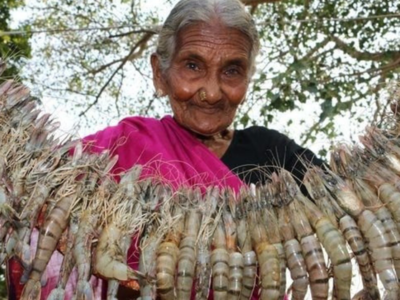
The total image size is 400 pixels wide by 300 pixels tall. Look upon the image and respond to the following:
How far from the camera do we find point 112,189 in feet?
5.74

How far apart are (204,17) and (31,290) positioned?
1040 mm

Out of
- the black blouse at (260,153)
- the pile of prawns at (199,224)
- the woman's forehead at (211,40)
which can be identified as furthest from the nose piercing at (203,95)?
the pile of prawns at (199,224)

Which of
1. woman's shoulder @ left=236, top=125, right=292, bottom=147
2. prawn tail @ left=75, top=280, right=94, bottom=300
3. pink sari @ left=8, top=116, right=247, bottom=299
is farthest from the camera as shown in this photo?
woman's shoulder @ left=236, top=125, right=292, bottom=147

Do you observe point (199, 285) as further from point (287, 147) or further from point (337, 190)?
point (287, 147)

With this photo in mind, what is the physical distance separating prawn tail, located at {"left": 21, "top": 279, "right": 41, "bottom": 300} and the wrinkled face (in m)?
0.86

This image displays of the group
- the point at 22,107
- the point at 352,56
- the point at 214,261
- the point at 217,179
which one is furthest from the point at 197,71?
the point at 352,56

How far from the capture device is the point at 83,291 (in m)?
1.56

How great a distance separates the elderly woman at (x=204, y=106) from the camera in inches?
86.3

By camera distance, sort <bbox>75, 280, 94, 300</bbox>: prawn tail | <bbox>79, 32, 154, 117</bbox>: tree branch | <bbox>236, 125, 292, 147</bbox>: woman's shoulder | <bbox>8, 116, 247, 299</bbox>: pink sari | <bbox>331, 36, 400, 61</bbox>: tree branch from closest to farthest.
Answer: <bbox>75, 280, 94, 300</bbox>: prawn tail
<bbox>8, 116, 247, 299</bbox>: pink sari
<bbox>236, 125, 292, 147</bbox>: woman's shoulder
<bbox>331, 36, 400, 61</bbox>: tree branch
<bbox>79, 32, 154, 117</bbox>: tree branch

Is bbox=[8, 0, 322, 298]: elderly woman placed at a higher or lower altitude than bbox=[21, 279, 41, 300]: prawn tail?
higher

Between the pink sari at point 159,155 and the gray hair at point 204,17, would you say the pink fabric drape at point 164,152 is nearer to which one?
the pink sari at point 159,155

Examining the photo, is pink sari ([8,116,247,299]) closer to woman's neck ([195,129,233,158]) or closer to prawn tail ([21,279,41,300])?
woman's neck ([195,129,233,158])

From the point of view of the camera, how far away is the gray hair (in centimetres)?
227

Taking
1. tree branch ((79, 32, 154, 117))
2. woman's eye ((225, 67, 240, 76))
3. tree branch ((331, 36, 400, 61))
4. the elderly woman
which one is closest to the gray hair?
the elderly woman
